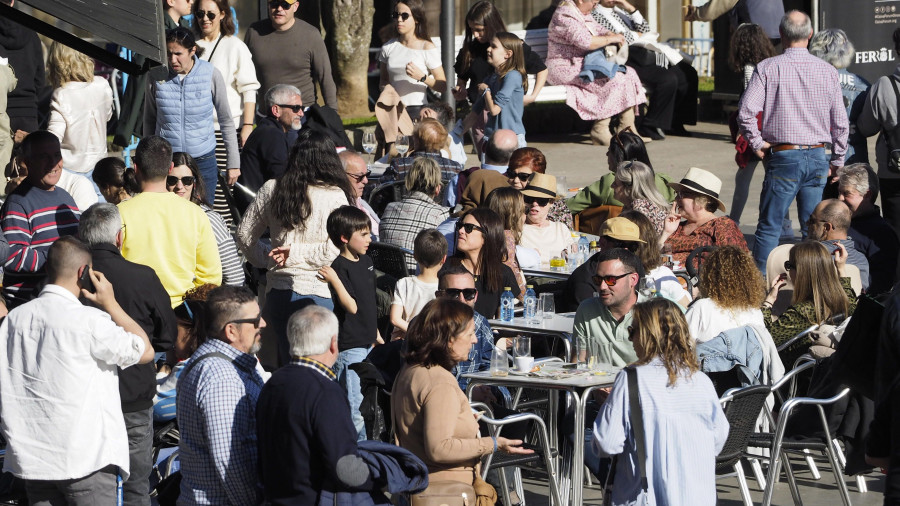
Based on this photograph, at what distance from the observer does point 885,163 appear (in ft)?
35.3

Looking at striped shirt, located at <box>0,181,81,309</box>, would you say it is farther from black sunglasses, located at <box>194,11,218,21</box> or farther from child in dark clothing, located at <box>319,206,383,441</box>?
black sunglasses, located at <box>194,11,218,21</box>

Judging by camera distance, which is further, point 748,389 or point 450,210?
point 450,210

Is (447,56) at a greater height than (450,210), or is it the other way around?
(447,56)

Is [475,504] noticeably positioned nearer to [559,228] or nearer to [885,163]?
[559,228]

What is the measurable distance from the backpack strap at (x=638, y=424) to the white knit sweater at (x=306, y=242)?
278 centimetres

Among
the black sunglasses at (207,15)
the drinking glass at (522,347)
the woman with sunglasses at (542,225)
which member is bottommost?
the drinking glass at (522,347)

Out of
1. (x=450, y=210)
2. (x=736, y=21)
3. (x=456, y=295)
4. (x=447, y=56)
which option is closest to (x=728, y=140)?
(x=736, y=21)

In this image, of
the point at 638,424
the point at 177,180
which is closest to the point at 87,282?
the point at 177,180

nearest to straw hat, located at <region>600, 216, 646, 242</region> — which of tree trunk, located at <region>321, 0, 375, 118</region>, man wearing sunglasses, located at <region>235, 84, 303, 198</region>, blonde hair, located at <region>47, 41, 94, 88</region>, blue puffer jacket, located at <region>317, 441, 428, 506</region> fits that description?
man wearing sunglasses, located at <region>235, 84, 303, 198</region>

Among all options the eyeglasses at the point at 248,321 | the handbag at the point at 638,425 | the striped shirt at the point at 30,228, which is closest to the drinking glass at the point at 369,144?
the striped shirt at the point at 30,228

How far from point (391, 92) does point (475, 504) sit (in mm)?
7445

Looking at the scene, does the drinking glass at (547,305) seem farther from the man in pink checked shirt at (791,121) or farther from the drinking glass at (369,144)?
the drinking glass at (369,144)

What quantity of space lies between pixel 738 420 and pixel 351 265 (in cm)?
231

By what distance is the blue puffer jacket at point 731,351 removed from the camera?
23.9ft
